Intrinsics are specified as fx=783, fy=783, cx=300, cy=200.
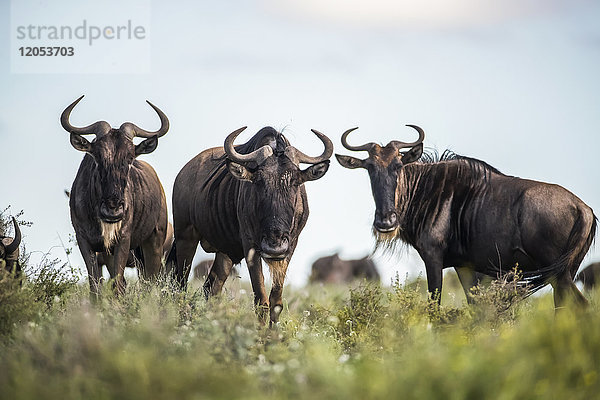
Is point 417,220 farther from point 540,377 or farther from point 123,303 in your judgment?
point 540,377

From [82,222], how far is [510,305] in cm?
515

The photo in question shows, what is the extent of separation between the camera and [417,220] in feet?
32.7

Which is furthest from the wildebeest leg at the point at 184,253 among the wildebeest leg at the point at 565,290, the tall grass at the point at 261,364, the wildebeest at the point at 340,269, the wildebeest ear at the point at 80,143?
the wildebeest at the point at 340,269

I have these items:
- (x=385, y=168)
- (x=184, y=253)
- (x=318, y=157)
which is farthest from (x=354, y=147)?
(x=184, y=253)

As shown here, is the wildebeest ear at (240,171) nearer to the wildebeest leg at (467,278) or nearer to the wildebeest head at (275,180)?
the wildebeest head at (275,180)

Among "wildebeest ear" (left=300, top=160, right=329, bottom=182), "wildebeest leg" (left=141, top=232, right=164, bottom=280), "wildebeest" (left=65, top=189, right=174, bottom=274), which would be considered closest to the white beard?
"wildebeest" (left=65, top=189, right=174, bottom=274)

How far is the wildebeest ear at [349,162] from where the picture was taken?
1003 centimetres

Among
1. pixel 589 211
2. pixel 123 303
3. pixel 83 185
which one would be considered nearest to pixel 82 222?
pixel 83 185

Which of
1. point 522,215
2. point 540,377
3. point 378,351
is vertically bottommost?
point 378,351

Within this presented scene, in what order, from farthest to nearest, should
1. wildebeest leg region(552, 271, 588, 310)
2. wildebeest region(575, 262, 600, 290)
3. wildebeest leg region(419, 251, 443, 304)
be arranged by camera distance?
1. wildebeest region(575, 262, 600, 290)
2. wildebeest leg region(419, 251, 443, 304)
3. wildebeest leg region(552, 271, 588, 310)

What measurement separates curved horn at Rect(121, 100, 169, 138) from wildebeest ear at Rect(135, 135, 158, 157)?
0.07 meters

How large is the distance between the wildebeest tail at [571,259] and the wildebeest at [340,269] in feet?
54.8

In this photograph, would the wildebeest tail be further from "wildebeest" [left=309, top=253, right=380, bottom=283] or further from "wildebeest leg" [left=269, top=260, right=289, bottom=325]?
"wildebeest" [left=309, top=253, right=380, bottom=283]

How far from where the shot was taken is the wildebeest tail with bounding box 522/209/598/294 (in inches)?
357
